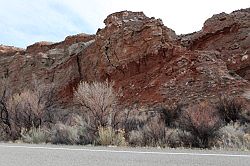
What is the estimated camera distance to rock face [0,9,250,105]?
27.9m

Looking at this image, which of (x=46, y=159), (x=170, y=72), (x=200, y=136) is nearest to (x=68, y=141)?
(x=200, y=136)

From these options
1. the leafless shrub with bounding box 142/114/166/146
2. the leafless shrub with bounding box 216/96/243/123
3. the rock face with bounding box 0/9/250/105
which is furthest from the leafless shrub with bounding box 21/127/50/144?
the rock face with bounding box 0/9/250/105

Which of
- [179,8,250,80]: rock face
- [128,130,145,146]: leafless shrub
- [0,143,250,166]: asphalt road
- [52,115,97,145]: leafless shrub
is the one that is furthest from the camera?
[179,8,250,80]: rock face

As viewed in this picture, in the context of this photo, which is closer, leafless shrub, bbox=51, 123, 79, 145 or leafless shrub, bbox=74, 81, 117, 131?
leafless shrub, bbox=51, 123, 79, 145

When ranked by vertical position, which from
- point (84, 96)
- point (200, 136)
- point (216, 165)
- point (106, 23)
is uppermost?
point (106, 23)

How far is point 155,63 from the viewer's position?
32125 millimetres

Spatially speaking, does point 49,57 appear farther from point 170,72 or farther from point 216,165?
point 216,165

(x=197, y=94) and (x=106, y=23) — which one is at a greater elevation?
(x=106, y=23)

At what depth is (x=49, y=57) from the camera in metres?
42.8

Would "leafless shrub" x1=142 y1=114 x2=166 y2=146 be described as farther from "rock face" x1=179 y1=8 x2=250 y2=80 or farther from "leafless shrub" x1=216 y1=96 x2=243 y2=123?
"rock face" x1=179 y1=8 x2=250 y2=80

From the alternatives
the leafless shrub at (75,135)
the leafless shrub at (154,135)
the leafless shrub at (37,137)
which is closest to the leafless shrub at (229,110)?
the leafless shrub at (154,135)

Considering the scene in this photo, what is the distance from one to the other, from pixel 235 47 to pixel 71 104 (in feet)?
44.7

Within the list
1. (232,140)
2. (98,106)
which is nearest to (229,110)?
(98,106)

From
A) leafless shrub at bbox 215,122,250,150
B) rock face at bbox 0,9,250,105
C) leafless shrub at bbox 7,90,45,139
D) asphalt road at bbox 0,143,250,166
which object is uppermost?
rock face at bbox 0,9,250,105
